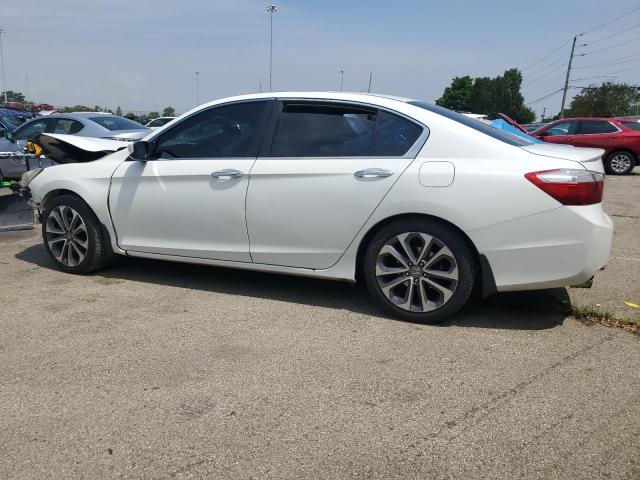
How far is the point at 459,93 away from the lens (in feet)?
339

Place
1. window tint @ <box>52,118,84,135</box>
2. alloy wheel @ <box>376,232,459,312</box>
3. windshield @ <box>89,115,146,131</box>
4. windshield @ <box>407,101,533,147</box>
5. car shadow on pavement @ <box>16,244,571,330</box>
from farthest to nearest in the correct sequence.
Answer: windshield @ <box>89,115,146,131</box> → window tint @ <box>52,118,84,135</box> → car shadow on pavement @ <box>16,244,571,330</box> → windshield @ <box>407,101,533,147</box> → alloy wheel @ <box>376,232,459,312</box>

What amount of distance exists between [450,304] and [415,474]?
5.35 feet

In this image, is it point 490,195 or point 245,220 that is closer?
point 490,195

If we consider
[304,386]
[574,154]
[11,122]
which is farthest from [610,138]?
[11,122]

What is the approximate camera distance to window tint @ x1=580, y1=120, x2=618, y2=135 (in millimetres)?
15195

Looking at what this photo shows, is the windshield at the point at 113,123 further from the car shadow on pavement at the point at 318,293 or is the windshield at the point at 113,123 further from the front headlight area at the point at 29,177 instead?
the car shadow on pavement at the point at 318,293

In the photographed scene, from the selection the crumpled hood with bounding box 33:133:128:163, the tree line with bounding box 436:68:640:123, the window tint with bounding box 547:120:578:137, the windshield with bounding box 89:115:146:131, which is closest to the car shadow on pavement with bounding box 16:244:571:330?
the crumpled hood with bounding box 33:133:128:163

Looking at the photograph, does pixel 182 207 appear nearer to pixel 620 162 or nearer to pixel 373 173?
pixel 373 173

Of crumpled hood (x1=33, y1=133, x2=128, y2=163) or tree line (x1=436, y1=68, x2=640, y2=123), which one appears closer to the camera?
crumpled hood (x1=33, y1=133, x2=128, y2=163)

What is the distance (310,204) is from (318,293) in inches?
34.8

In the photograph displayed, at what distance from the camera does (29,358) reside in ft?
11.0

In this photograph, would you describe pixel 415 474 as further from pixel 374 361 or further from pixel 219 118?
pixel 219 118

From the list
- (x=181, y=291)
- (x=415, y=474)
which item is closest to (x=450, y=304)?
(x=415, y=474)

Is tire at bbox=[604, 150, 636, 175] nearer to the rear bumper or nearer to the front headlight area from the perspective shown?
the rear bumper
